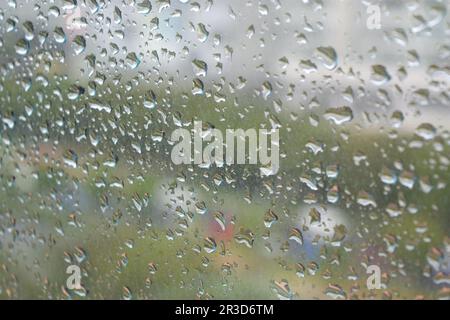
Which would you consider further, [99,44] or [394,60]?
[99,44]

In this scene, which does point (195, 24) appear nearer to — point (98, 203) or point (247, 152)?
point (247, 152)

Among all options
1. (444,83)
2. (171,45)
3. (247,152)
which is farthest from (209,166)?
(444,83)

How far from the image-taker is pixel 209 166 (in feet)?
2.23

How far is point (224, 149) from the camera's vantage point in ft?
2.20

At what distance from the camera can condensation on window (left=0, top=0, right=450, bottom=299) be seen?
Result: 0.55 metres

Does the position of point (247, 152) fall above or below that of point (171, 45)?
below

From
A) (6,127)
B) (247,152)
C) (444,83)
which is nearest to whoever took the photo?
(444,83)

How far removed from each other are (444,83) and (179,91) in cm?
35

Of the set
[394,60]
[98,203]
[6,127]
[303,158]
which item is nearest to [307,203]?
[303,158]

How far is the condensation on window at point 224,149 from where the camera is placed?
55cm

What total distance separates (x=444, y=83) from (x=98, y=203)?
0.53 m

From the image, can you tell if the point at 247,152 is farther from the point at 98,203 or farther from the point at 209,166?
the point at 98,203

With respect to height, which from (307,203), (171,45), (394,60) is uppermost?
(171,45)

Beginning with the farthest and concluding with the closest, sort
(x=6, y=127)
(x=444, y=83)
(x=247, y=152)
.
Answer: (x=6, y=127), (x=247, y=152), (x=444, y=83)
